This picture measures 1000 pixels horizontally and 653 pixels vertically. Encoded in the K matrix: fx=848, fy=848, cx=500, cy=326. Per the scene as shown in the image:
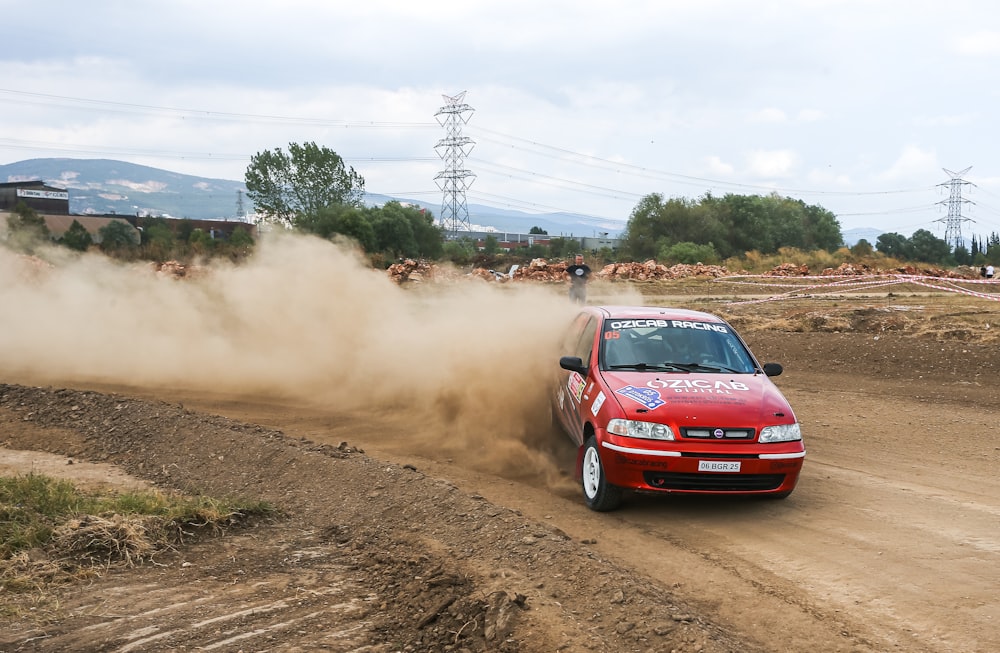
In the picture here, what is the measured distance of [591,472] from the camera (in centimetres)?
730

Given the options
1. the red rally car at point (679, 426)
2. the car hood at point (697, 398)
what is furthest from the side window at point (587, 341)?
the car hood at point (697, 398)

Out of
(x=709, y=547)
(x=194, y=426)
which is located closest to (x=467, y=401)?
(x=194, y=426)

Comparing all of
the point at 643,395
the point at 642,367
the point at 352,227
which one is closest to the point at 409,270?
the point at 352,227

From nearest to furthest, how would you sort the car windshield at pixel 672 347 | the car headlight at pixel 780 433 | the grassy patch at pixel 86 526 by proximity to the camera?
the grassy patch at pixel 86 526 → the car headlight at pixel 780 433 → the car windshield at pixel 672 347

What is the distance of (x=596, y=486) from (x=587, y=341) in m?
2.10

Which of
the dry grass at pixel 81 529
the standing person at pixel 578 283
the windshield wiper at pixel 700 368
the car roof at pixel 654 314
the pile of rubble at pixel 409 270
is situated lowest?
the dry grass at pixel 81 529

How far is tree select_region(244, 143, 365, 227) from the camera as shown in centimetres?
7531

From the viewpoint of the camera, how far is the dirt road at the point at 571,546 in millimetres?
4547

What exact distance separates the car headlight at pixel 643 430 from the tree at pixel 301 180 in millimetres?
70534

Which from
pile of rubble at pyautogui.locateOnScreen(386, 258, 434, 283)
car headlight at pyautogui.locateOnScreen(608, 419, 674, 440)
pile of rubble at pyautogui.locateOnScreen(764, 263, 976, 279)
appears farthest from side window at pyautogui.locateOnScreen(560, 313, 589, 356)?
pile of rubble at pyautogui.locateOnScreen(764, 263, 976, 279)

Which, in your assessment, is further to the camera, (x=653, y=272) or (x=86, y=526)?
(x=653, y=272)

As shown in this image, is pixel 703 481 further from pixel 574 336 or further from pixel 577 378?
pixel 574 336

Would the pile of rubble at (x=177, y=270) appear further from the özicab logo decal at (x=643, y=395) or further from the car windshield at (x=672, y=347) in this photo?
the özicab logo decal at (x=643, y=395)

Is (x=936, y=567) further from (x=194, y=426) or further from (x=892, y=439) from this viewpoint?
(x=194, y=426)
